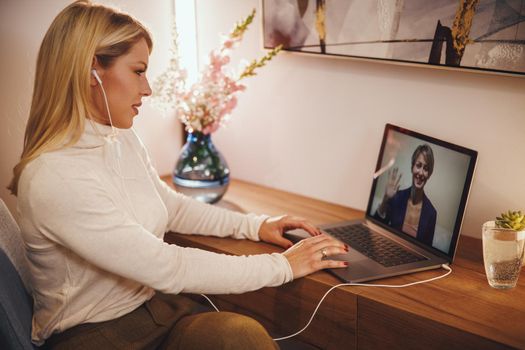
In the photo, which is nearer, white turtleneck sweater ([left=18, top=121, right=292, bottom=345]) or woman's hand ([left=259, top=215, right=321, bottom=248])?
white turtleneck sweater ([left=18, top=121, right=292, bottom=345])

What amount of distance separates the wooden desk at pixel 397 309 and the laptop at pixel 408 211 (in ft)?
0.17

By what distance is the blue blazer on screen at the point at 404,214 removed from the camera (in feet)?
4.76

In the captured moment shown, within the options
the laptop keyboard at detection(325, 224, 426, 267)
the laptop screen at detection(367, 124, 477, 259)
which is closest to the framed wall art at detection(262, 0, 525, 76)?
the laptop screen at detection(367, 124, 477, 259)

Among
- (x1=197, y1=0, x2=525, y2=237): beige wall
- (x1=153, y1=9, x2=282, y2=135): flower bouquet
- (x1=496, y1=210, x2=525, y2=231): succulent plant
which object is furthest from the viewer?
(x1=153, y1=9, x2=282, y2=135): flower bouquet

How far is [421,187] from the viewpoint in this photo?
148cm

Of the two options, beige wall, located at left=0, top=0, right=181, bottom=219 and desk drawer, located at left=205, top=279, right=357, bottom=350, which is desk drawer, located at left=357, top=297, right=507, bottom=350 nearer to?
Answer: desk drawer, located at left=205, top=279, right=357, bottom=350

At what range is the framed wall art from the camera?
4.58 ft

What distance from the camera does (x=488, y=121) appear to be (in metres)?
1.53

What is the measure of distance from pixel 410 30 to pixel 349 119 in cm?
36

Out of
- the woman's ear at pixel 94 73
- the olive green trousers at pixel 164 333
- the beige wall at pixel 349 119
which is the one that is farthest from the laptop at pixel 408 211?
Result: the woman's ear at pixel 94 73

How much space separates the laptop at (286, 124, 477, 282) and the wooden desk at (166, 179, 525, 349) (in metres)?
0.05

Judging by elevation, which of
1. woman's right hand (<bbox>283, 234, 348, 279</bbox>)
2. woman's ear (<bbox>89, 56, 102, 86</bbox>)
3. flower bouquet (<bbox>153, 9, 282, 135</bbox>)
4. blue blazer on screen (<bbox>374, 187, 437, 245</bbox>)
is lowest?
woman's right hand (<bbox>283, 234, 348, 279</bbox>)

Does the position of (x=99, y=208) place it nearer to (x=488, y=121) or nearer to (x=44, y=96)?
(x=44, y=96)

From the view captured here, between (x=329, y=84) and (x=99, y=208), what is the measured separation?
2.96ft
